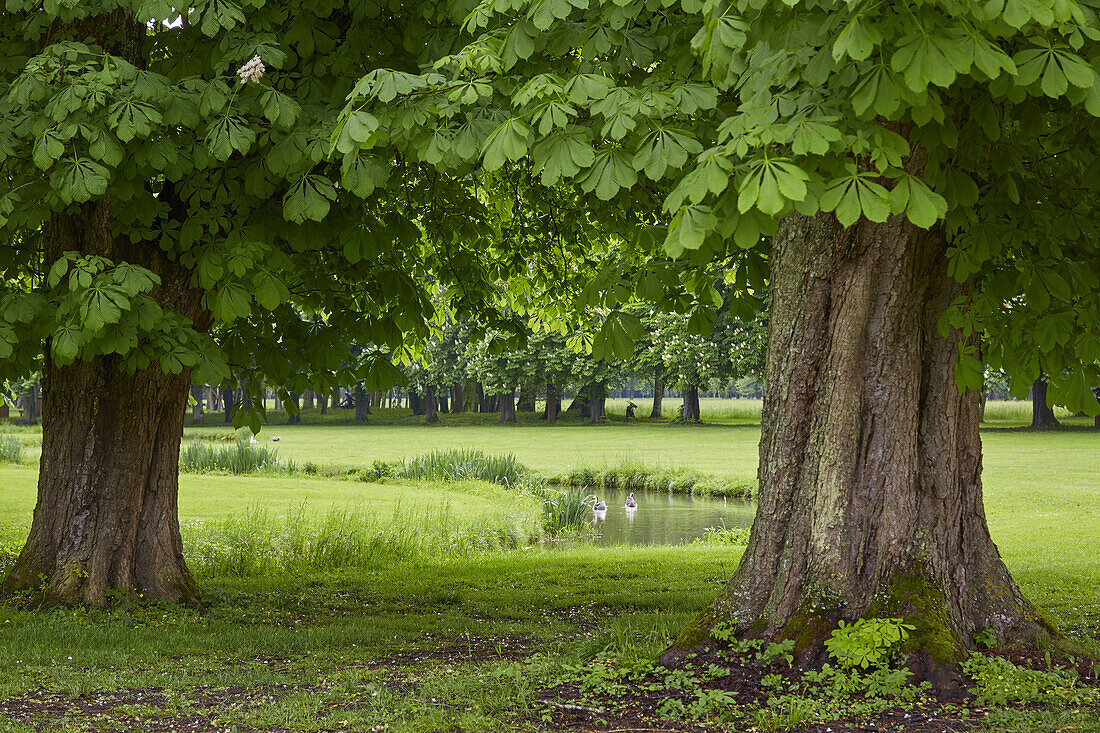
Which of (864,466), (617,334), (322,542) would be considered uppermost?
(617,334)

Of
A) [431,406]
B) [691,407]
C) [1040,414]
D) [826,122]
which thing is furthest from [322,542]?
[431,406]

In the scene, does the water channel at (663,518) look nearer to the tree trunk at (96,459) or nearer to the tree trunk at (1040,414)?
the tree trunk at (96,459)

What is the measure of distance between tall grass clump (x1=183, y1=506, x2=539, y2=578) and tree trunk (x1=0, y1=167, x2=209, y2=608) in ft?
7.74

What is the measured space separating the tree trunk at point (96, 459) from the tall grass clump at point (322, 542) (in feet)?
7.74

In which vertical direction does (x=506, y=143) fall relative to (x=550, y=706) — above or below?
above

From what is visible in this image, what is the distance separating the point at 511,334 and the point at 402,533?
3975mm

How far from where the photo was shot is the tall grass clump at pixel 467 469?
18.0 m

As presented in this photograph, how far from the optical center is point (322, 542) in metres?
10.3

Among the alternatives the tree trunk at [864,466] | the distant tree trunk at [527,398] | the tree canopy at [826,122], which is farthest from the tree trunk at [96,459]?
the distant tree trunk at [527,398]

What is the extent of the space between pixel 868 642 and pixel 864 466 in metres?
0.89

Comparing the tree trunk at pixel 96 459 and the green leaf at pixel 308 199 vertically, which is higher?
the green leaf at pixel 308 199

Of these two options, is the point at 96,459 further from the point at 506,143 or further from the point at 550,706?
the point at 506,143

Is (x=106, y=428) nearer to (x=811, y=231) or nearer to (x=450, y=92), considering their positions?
(x=450, y=92)

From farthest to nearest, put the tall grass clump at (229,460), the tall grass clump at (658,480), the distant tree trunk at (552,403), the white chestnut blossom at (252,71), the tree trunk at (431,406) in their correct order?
the tree trunk at (431,406)
the distant tree trunk at (552,403)
the tall grass clump at (658,480)
the tall grass clump at (229,460)
the white chestnut blossom at (252,71)
